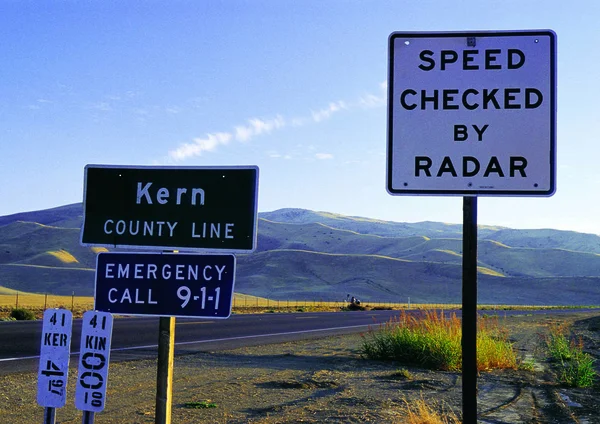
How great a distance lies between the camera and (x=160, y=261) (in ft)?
12.7

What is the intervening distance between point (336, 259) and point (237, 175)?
12167 cm

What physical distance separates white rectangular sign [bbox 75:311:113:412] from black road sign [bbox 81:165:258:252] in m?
0.50

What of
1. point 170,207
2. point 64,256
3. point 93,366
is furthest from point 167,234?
point 64,256

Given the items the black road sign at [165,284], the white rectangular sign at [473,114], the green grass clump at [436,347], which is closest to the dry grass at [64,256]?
the green grass clump at [436,347]

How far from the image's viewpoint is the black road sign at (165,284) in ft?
12.4

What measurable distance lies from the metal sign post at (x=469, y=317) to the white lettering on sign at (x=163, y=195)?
1504mm

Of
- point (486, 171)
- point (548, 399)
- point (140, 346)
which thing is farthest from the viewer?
point (140, 346)

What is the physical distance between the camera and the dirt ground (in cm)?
809

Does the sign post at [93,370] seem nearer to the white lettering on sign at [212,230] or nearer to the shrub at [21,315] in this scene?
the white lettering on sign at [212,230]

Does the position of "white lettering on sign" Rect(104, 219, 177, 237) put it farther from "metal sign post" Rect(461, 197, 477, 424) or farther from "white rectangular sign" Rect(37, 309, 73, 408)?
"metal sign post" Rect(461, 197, 477, 424)

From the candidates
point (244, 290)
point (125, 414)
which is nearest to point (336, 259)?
point (244, 290)

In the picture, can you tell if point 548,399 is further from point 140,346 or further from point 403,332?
point 140,346

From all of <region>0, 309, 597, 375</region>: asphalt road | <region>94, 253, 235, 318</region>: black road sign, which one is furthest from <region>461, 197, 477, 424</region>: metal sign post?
<region>0, 309, 597, 375</region>: asphalt road

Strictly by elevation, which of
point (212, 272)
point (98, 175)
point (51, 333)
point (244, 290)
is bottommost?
point (244, 290)
